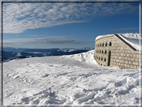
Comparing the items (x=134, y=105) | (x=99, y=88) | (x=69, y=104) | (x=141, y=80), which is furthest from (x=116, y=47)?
(x=69, y=104)

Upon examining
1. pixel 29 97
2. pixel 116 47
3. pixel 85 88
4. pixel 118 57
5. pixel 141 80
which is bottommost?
pixel 29 97

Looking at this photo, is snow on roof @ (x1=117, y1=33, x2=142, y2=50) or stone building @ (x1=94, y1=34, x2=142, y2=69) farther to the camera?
snow on roof @ (x1=117, y1=33, x2=142, y2=50)

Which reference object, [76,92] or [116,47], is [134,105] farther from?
[116,47]

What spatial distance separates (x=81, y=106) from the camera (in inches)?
125

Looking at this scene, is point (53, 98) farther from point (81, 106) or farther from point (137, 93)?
point (137, 93)

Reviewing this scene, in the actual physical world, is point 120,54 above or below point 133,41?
below

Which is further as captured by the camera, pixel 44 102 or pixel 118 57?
pixel 118 57

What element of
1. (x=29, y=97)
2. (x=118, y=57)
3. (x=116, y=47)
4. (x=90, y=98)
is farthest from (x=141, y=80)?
(x=116, y=47)

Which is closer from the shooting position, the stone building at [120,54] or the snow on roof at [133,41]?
the stone building at [120,54]

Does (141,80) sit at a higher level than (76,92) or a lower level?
higher

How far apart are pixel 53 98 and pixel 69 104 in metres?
0.80

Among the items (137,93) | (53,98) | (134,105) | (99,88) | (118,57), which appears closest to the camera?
(134,105)

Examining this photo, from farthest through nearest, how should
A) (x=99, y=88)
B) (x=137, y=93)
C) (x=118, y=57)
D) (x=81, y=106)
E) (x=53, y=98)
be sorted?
1. (x=118, y=57)
2. (x=99, y=88)
3. (x=53, y=98)
4. (x=137, y=93)
5. (x=81, y=106)

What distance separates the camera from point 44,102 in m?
3.52
